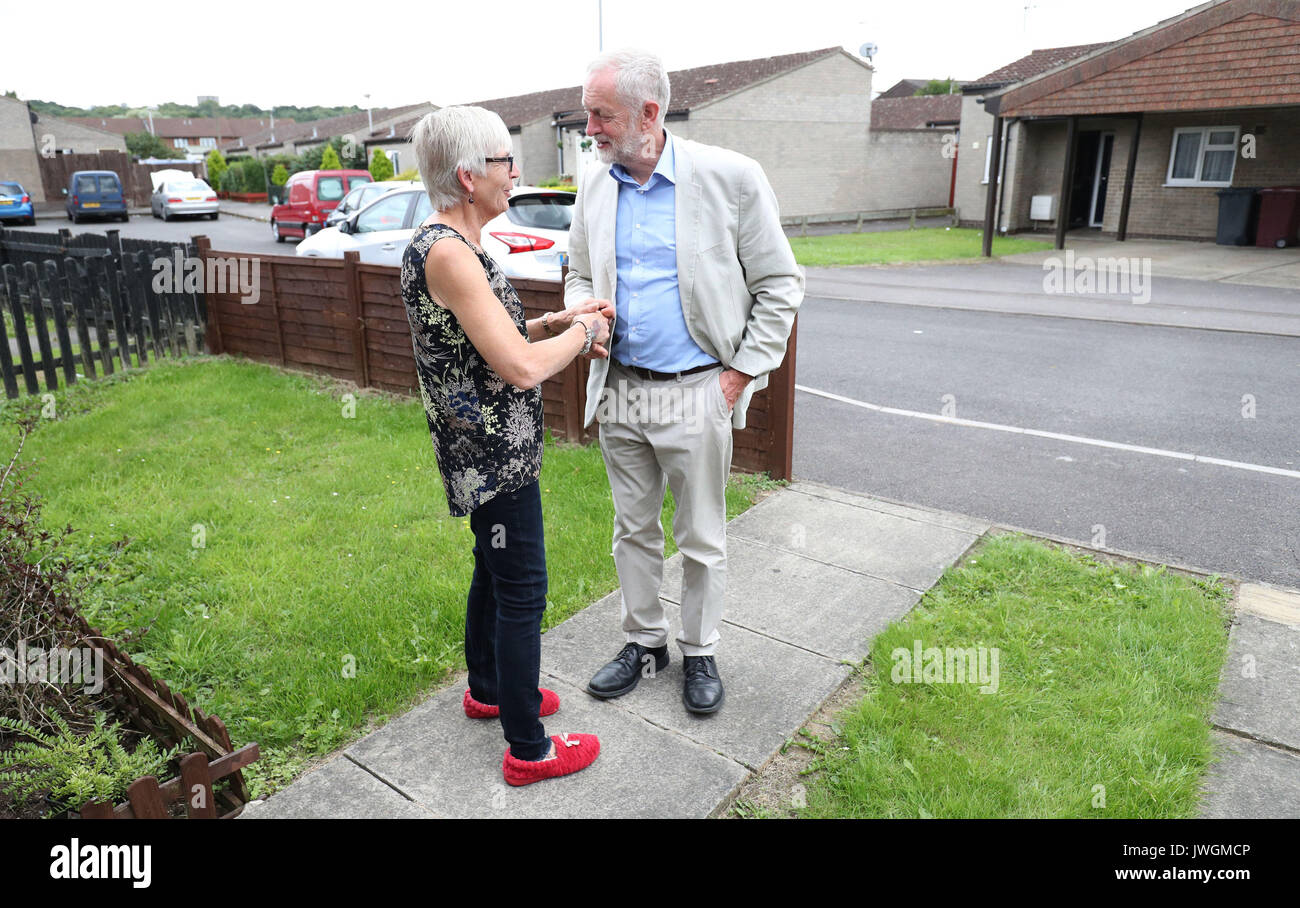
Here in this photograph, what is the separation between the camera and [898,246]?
2136 cm

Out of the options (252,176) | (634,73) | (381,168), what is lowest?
(634,73)

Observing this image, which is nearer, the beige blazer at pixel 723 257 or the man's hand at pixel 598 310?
the man's hand at pixel 598 310

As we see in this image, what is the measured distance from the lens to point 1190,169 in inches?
817

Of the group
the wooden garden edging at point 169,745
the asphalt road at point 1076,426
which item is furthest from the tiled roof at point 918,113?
the wooden garden edging at point 169,745

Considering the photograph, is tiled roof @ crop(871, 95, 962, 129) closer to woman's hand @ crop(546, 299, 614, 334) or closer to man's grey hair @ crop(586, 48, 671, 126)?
man's grey hair @ crop(586, 48, 671, 126)

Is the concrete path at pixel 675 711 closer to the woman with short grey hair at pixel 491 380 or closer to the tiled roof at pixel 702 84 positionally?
the woman with short grey hair at pixel 491 380

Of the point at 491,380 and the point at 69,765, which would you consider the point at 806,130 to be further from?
the point at 69,765

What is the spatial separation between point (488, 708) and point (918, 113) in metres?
39.1

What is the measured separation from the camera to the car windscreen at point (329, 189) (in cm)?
2348

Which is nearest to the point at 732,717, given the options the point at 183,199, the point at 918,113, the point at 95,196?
the point at 183,199

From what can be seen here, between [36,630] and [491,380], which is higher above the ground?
[491,380]

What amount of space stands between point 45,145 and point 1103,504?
190ft

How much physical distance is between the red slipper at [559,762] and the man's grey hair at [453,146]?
1715mm

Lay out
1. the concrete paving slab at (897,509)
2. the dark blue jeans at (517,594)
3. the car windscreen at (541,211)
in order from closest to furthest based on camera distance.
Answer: the dark blue jeans at (517,594), the concrete paving slab at (897,509), the car windscreen at (541,211)
